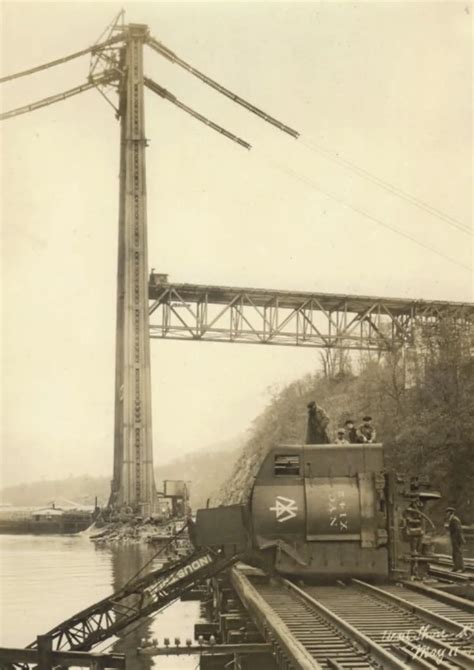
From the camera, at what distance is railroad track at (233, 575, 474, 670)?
8.95 metres

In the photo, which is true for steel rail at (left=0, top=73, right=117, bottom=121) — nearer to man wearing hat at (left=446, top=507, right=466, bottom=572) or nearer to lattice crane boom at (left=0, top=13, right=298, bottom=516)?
lattice crane boom at (left=0, top=13, right=298, bottom=516)

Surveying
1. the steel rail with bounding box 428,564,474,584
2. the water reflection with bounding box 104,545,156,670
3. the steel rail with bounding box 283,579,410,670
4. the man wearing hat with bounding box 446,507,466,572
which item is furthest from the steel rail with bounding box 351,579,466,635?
the man wearing hat with bounding box 446,507,466,572

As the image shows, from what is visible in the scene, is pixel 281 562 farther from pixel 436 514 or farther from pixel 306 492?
pixel 436 514

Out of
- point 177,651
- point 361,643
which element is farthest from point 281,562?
point 361,643

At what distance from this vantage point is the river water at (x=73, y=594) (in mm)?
20078

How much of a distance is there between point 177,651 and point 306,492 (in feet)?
10.7

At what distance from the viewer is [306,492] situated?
1466 centimetres

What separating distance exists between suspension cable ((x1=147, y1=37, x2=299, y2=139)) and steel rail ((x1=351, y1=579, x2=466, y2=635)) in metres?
41.5

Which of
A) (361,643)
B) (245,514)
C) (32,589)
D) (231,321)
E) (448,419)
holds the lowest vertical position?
(32,589)

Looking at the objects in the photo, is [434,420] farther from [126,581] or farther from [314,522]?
[314,522]

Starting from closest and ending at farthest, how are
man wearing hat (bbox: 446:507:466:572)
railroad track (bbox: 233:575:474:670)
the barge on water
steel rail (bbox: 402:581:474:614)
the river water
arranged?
railroad track (bbox: 233:575:474:670)
steel rail (bbox: 402:581:474:614)
man wearing hat (bbox: 446:507:466:572)
the river water
the barge on water

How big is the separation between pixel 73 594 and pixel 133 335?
84.5 ft

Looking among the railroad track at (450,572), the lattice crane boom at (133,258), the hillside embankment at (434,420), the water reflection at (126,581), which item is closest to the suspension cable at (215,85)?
the lattice crane boom at (133,258)

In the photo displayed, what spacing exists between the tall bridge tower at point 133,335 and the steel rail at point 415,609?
39.9m
